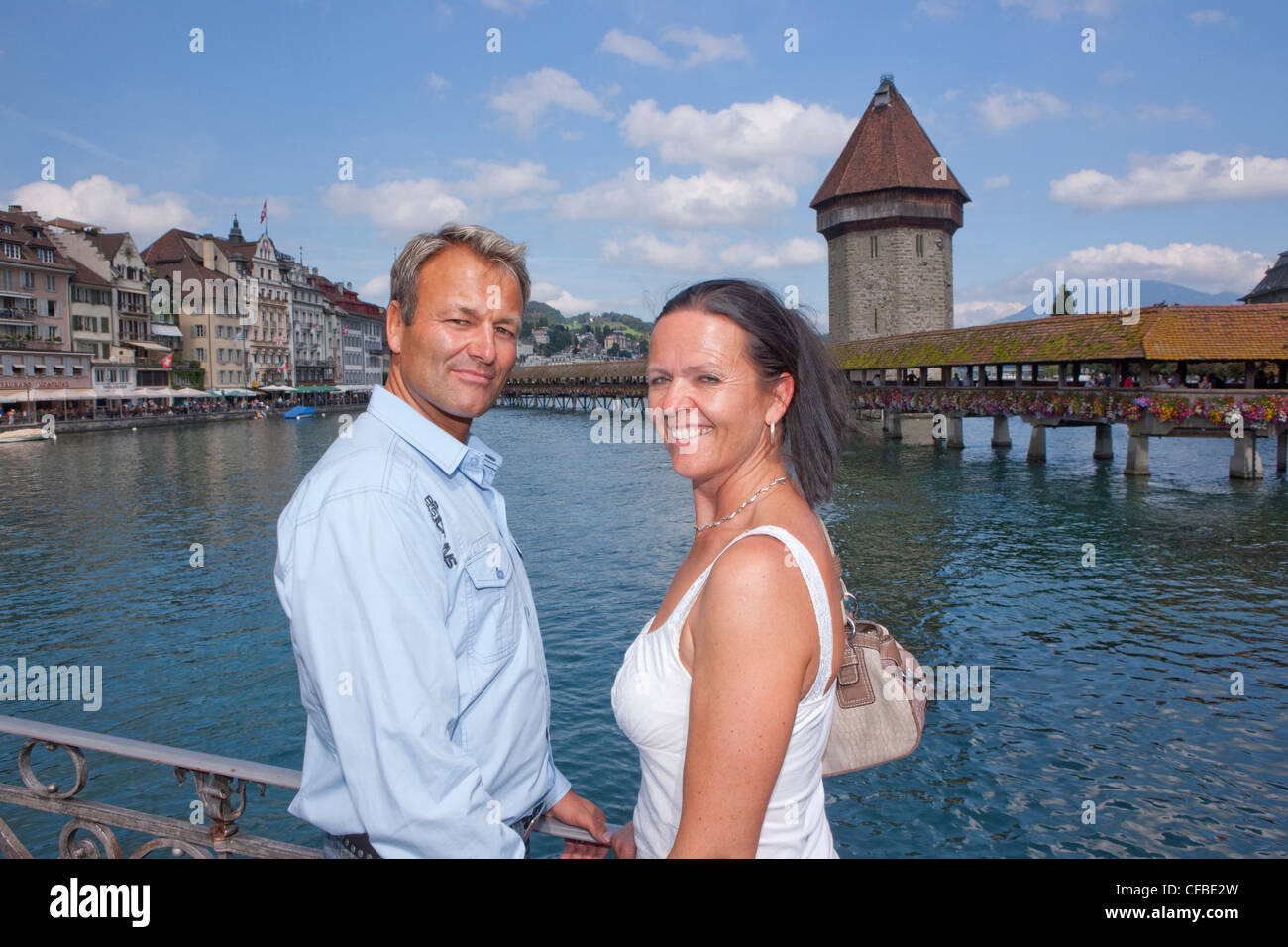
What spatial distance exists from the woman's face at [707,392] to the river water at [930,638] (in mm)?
5725

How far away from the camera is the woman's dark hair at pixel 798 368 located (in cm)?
187

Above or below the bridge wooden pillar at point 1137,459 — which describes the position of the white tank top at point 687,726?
above

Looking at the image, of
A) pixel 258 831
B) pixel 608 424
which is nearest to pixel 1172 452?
pixel 608 424

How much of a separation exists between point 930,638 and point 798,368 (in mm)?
10299

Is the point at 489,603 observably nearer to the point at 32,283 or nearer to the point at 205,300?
the point at 32,283

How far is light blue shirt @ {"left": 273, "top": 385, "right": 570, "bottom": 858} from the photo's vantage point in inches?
69.3

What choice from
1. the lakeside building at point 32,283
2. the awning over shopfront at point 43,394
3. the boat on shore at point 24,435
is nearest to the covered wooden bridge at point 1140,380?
the boat on shore at point 24,435

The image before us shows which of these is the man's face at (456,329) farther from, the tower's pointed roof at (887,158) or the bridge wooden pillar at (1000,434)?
the tower's pointed roof at (887,158)

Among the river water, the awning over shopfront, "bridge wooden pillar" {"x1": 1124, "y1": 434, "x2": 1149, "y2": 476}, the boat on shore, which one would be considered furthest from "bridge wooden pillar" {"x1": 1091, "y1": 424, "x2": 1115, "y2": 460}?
the awning over shopfront

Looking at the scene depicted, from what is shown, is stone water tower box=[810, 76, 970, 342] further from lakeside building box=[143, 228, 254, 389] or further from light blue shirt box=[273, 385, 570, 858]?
light blue shirt box=[273, 385, 570, 858]

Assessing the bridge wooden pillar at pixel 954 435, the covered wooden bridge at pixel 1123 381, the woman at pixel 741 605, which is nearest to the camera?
the woman at pixel 741 605

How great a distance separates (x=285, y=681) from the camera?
10.3 metres

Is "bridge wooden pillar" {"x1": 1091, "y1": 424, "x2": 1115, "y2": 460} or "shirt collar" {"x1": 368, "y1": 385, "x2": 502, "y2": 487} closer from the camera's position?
"shirt collar" {"x1": 368, "y1": 385, "x2": 502, "y2": 487}
